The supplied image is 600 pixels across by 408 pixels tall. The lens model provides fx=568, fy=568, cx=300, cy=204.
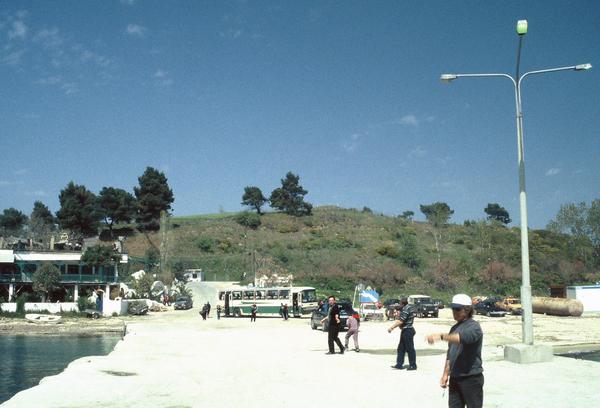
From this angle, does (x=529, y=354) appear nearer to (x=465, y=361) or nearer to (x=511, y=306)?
(x=465, y=361)

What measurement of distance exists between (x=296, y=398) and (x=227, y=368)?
542cm

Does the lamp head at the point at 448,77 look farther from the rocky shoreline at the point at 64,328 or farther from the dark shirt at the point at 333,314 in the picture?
the rocky shoreline at the point at 64,328

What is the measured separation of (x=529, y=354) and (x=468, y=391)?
9.72m

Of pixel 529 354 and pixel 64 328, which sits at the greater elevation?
pixel 529 354

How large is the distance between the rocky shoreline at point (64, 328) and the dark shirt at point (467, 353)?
123 feet

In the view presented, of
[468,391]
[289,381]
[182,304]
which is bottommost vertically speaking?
[182,304]

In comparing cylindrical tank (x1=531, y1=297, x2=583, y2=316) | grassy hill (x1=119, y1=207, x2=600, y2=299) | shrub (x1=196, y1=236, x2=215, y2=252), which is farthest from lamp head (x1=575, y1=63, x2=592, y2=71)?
shrub (x1=196, y1=236, x2=215, y2=252)

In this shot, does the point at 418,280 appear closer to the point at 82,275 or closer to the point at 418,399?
the point at 82,275

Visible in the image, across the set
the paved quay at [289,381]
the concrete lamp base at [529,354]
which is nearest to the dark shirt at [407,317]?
the paved quay at [289,381]

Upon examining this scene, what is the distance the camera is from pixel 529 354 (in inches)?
581

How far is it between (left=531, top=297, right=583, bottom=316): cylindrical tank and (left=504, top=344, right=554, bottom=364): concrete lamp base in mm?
27464

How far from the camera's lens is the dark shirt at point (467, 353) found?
6125 mm

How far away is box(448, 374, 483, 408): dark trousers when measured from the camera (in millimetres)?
Answer: 6133

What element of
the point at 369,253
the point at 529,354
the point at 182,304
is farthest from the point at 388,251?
the point at 529,354
